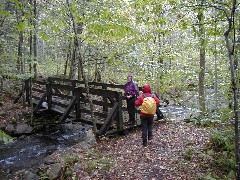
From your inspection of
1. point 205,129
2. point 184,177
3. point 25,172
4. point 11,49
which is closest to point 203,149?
point 184,177

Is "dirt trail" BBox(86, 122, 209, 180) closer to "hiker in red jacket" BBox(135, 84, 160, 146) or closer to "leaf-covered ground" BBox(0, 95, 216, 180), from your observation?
"leaf-covered ground" BBox(0, 95, 216, 180)

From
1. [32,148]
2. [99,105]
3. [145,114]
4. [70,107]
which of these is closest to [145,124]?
[145,114]

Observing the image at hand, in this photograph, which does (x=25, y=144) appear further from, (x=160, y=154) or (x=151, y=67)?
(x=151, y=67)

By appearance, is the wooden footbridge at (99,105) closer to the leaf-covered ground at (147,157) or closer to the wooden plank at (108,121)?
the wooden plank at (108,121)

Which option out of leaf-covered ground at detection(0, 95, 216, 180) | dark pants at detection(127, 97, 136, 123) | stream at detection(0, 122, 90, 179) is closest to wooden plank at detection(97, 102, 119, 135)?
leaf-covered ground at detection(0, 95, 216, 180)

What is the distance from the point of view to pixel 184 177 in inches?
258

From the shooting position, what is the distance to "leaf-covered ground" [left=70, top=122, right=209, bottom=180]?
702cm

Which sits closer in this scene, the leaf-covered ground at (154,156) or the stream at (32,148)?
the leaf-covered ground at (154,156)

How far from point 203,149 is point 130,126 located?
164 inches

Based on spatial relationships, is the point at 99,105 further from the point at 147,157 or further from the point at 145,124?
the point at 147,157

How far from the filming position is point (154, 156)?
8.25m

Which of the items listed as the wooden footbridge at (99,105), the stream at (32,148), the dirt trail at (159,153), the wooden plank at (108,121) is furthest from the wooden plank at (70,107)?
the dirt trail at (159,153)

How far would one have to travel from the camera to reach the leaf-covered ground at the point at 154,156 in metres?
7.02

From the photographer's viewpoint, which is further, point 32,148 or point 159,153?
point 32,148
